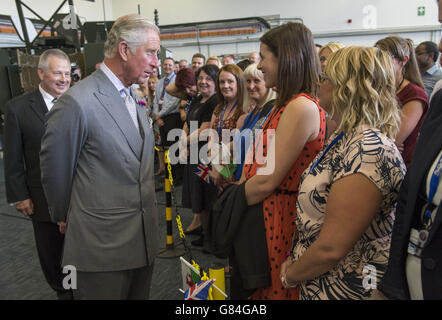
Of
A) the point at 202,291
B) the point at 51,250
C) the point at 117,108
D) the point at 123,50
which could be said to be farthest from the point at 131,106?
the point at 51,250

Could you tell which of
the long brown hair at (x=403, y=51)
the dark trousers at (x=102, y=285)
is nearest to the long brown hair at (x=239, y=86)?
the long brown hair at (x=403, y=51)

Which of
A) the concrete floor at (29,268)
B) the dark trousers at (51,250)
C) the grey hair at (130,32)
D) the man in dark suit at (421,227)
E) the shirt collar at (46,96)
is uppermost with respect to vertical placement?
the grey hair at (130,32)

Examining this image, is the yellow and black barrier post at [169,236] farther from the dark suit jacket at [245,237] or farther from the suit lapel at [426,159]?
the suit lapel at [426,159]

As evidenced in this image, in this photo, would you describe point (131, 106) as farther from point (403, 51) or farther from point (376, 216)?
point (403, 51)

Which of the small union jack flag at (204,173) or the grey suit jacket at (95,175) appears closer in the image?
the grey suit jacket at (95,175)

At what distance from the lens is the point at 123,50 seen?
1.40 metres

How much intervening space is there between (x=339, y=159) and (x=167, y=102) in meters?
4.04

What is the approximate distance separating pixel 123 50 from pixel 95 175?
551 mm

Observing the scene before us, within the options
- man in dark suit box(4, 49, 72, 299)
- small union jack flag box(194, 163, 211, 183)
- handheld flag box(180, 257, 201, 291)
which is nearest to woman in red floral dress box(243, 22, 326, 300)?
handheld flag box(180, 257, 201, 291)

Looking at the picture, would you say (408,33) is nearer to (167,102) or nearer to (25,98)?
(167,102)

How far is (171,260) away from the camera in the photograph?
295 cm

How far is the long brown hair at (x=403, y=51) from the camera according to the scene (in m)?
2.17

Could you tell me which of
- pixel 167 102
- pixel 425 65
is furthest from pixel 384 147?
pixel 167 102

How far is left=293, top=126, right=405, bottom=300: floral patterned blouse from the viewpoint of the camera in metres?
1.04
